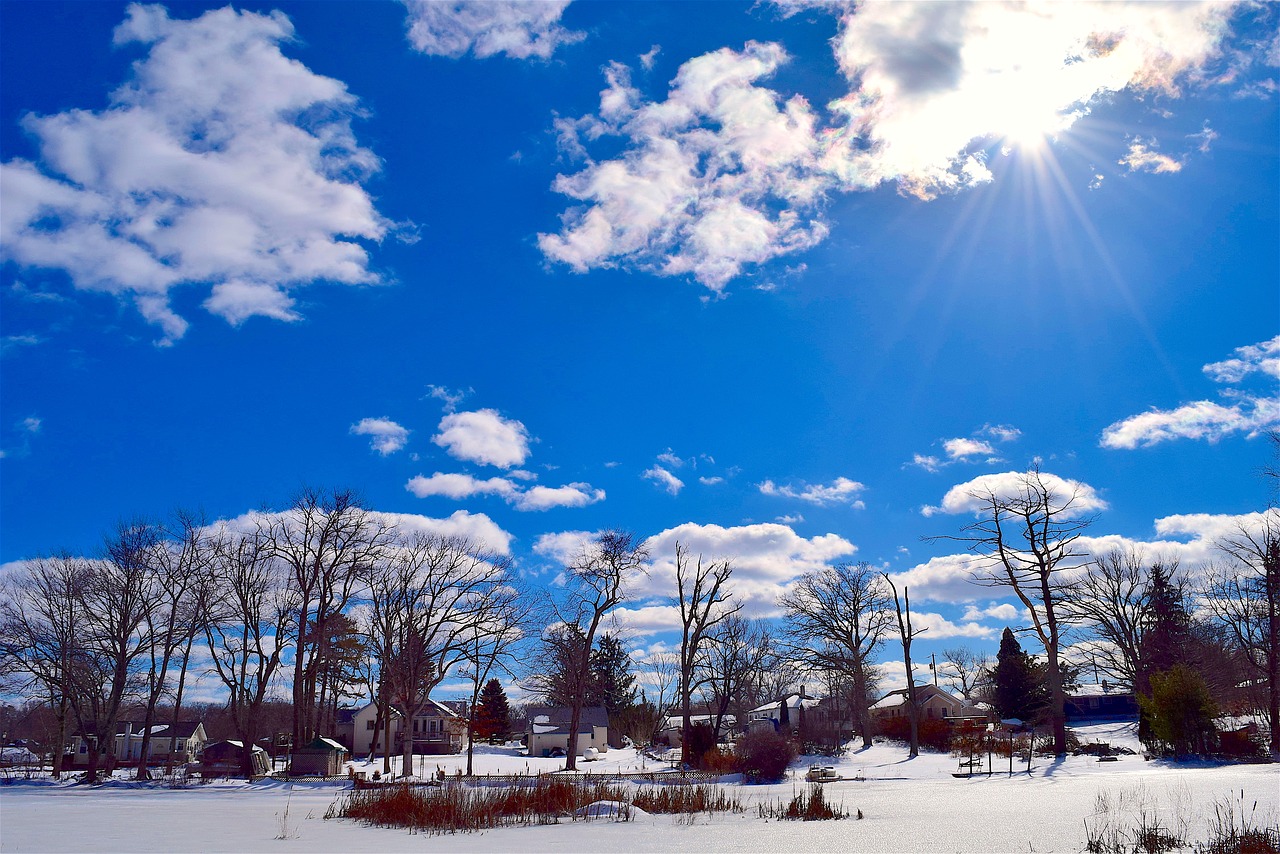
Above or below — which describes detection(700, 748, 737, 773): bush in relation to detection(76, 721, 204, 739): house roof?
above

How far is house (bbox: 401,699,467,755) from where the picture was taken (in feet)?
227

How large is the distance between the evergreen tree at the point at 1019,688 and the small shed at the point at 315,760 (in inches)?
1554

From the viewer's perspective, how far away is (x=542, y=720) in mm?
80438

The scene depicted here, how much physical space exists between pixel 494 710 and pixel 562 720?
23.5ft

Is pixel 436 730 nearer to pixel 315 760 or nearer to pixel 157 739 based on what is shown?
pixel 157 739

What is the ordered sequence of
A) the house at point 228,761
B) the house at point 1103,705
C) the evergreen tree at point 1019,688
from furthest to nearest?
the house at point 1103,705, the evergreen tree at point 1019,688, the house at point 228,761

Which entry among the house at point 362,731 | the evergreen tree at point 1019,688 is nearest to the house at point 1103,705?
the evergreen tree at point 1019,688

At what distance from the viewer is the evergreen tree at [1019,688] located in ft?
172

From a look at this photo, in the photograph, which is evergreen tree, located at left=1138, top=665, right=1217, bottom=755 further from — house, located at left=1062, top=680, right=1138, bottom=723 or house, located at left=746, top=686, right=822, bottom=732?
house, located at left=1062, top=680, right=1138, bottom=723

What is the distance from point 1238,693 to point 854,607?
22.8m

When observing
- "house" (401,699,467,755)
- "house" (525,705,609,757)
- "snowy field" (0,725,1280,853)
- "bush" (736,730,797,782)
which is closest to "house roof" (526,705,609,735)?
"house" (525,705,609,757)

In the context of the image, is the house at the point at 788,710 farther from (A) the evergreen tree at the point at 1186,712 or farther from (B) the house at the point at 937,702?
(A) the evergreen tree at the point at 1186,712

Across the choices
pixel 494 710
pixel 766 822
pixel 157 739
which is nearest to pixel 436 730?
pixel 494 710

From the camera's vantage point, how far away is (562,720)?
81.2 metres
